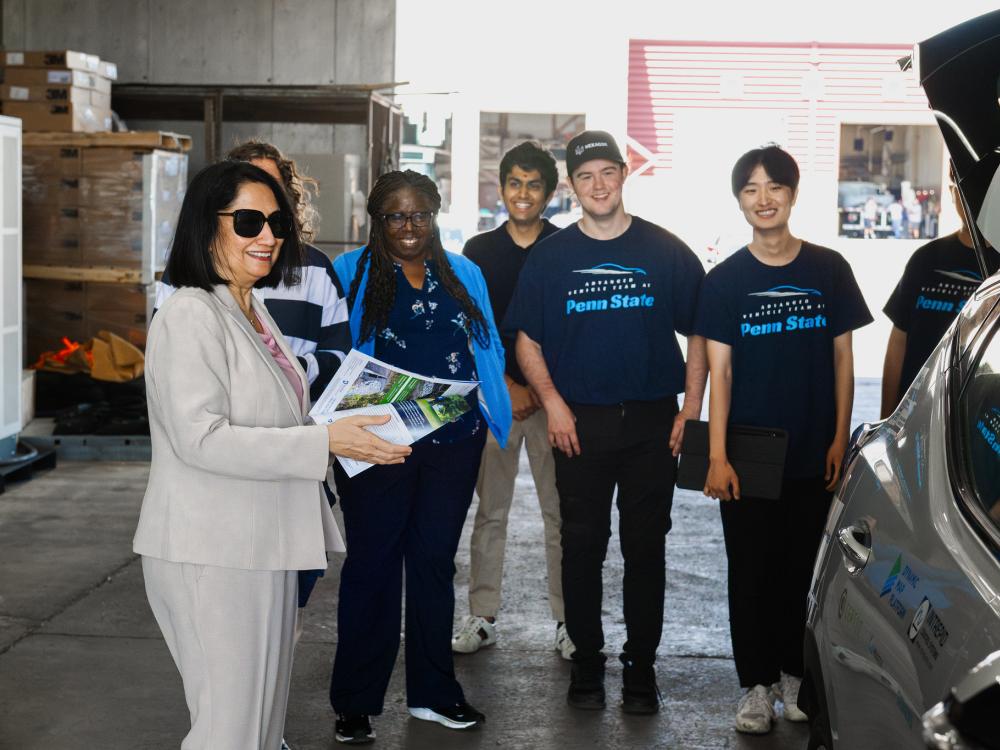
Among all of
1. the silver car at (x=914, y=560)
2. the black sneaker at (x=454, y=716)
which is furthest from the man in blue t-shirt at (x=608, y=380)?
the silver car at (x=914, y=560)

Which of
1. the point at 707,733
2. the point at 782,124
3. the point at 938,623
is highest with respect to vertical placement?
the point at 782,124

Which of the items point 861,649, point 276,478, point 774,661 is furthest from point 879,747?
point 774,661

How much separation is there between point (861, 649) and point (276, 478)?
45.8 inches

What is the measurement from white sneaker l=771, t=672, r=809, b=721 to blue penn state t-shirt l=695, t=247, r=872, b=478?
0.70 meters

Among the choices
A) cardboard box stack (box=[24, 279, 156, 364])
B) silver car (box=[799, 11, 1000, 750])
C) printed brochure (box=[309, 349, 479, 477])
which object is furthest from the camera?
cardboard box stack (box=[24, 279, 156, 364])

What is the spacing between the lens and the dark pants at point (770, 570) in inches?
168

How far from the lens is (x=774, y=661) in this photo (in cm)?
432

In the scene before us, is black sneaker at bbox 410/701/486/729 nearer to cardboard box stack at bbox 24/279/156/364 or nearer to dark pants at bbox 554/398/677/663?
dark pants at bbox 554/398/677/663

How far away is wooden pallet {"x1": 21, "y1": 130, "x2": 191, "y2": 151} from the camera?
31.8ft

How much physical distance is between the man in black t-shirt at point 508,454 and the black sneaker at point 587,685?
537 millimetres

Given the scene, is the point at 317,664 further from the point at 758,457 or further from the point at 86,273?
the point at 86,273

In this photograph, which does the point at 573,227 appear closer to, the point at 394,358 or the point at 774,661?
the point at 394,358

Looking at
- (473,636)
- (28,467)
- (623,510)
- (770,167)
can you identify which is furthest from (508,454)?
(28,467)

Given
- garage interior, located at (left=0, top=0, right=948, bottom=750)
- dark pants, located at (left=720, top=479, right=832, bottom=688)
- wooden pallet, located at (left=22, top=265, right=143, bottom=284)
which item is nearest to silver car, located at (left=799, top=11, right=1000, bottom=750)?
dark pants, located at (left=720, top=479, right=832, bottom=688)
